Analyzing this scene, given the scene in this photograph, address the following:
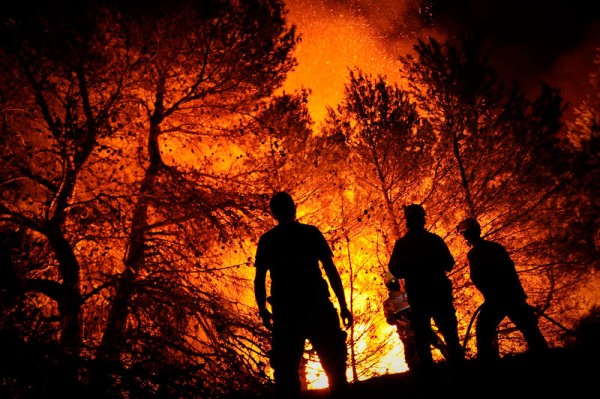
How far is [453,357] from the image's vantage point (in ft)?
11.3

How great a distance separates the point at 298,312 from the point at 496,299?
2.43m

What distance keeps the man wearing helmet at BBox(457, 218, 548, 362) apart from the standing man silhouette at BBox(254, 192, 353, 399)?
200cm

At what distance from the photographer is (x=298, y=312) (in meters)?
2.44

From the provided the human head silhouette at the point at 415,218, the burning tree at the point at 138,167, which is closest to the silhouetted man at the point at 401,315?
the human head silhouette at the point at 415,218

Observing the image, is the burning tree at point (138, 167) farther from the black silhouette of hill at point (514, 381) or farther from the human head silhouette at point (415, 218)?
the human head silhouette at point (415, 218)

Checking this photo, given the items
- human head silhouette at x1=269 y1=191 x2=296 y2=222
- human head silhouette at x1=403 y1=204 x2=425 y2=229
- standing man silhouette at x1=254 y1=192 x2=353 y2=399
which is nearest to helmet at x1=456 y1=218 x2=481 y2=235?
human head silhouette at x1=403 y1=204 x2=425 y2=229

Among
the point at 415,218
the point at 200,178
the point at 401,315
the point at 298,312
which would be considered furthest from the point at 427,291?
the point at 200,178

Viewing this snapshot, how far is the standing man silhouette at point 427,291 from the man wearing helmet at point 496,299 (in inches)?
16.0

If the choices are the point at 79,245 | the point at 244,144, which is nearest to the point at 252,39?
the point at 244,144

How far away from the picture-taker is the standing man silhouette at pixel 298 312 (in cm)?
240

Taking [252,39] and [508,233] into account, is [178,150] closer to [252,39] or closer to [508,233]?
[252,39]

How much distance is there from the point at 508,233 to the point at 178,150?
8.67m

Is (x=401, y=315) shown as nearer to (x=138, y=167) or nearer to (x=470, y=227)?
(x=470, y=227)

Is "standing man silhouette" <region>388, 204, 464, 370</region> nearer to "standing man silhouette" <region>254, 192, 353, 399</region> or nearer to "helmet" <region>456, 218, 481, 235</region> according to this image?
"helmet" <region>456, 218, 481, 235</region>
